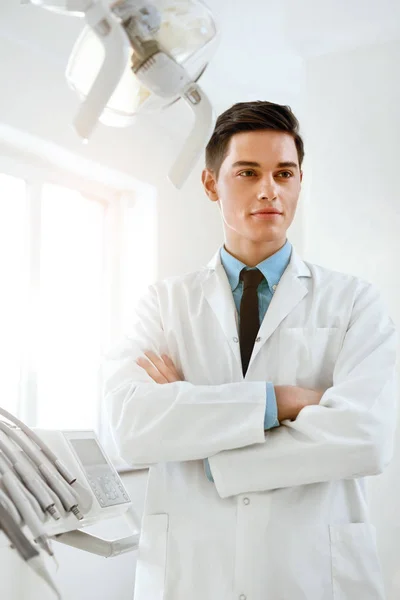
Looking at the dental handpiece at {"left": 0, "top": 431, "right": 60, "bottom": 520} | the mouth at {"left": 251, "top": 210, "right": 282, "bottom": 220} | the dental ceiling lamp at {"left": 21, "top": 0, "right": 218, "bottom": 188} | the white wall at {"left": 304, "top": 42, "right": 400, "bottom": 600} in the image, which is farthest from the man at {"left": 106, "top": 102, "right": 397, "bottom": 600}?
the white wall at {"left": 304, "top": 42, "right": 400, "bottom": 600}

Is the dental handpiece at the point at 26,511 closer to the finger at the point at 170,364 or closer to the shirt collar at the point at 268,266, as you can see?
the finger at the point at 170,364

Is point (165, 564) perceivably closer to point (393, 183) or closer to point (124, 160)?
point (393, 183)

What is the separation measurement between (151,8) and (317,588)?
111 centimetres

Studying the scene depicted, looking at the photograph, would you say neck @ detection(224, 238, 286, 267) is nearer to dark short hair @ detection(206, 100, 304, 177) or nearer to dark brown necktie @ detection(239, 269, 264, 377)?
dark brown necktie @ detection(239, 269, 264, 377)

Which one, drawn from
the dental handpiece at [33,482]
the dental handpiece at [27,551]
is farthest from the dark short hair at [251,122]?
the dental handpiece at [27,551]

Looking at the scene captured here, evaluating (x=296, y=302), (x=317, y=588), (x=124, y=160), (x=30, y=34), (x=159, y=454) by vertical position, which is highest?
(x=30, y=34)

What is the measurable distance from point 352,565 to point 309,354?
1.46 ft

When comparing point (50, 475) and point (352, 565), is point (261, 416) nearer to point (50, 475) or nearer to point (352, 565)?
point (352, 565)

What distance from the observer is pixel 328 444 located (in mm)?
1327

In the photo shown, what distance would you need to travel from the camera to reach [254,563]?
53.2 inches

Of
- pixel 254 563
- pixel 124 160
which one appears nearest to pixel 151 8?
pixel 254 563

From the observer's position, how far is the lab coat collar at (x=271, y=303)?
155 centimetres

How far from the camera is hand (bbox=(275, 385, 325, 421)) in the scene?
141 centimetres

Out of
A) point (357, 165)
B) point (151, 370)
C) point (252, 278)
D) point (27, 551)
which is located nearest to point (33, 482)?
point (27, 551)
